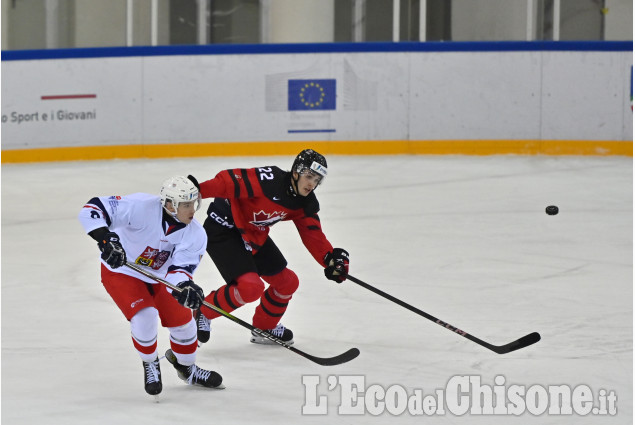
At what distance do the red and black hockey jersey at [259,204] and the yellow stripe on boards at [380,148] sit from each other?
668 centimetres

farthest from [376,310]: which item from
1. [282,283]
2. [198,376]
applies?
[198,376]

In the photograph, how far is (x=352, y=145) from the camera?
39.1 ft

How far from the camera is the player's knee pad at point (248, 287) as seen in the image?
4742 millimetres

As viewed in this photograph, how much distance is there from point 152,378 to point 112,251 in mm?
577

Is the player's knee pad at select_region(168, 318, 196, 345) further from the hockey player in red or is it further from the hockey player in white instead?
the hockey player in red

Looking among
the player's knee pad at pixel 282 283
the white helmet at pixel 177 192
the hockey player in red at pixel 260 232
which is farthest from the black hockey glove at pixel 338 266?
the white helmet at pixel 177 192

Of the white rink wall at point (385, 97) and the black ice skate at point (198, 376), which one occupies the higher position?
the white rink wall at point (385, 97)

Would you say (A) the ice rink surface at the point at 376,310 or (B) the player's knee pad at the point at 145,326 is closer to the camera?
(B) the player's knee pad at the point at 145,326

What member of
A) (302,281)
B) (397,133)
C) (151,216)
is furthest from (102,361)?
(397,133)

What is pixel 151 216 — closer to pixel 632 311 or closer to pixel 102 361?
pixel 102 361

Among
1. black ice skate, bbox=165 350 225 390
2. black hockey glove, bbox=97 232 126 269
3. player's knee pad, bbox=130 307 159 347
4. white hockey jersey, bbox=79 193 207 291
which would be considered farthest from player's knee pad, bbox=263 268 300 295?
black hockey glove, bbox=97 232 126 269

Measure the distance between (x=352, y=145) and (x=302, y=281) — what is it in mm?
5686

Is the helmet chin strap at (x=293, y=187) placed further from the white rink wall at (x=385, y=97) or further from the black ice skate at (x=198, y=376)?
the white rink wall at (x=385, y=97)

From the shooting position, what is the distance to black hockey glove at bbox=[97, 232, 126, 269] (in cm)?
389
